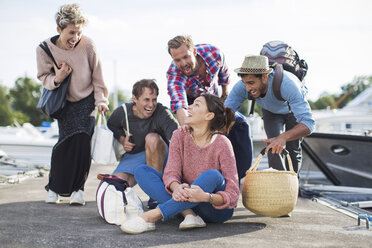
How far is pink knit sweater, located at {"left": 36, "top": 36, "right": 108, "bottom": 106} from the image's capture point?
3.87 m

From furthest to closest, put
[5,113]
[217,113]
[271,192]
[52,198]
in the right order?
[5,113], [52,198], [217,113], [271,192]

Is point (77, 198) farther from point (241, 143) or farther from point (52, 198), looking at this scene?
point (241, 143)

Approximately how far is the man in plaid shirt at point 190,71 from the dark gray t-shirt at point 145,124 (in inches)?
4.2

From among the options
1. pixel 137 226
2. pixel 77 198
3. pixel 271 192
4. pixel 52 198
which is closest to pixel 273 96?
pixel 271 192

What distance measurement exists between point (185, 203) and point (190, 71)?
1.41 meters

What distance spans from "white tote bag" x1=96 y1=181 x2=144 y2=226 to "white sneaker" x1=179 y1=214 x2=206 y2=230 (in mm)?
468

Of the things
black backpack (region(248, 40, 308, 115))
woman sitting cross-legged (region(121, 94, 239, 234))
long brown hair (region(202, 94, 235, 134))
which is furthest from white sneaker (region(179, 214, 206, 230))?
black backpack (region(248, 40, 308, 115))

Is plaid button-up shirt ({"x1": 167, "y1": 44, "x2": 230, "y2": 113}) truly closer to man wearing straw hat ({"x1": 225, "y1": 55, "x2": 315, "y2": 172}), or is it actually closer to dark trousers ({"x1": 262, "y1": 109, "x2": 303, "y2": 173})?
man wearing straw hat ({"x1": 225, "y1": 55, "x2": 315, "y2": 172})

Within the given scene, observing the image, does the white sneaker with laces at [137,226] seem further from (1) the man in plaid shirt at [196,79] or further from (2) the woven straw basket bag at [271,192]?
(1) the man in plaid shirt at [196,79]

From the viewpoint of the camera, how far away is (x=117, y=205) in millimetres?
3141

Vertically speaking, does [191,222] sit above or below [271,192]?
below

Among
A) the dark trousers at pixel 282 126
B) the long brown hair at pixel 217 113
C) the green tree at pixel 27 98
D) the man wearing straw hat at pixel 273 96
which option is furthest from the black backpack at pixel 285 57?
the green tree at pixel 27 98

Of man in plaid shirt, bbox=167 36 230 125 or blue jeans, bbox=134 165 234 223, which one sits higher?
man in plaid shirt, bbox=167 36 230 125

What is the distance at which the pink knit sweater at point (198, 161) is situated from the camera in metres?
2.99
